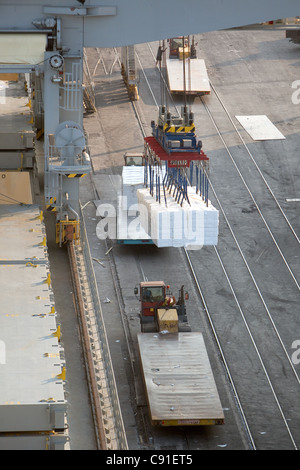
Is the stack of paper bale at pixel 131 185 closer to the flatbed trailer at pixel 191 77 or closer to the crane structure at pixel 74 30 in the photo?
the flatbed trailer at pixel 191 77

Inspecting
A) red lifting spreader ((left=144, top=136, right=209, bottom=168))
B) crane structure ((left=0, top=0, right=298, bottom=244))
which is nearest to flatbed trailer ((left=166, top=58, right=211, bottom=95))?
crane structure ((left=0, top=0, right=298, bottom=244))

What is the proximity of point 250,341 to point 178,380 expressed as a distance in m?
4.70

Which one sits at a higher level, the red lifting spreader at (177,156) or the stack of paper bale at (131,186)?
the stack of paper bale at (131,186)

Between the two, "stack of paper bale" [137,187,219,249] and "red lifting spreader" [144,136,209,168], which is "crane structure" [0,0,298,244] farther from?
"red lifting spreader" [144,136,209,168]

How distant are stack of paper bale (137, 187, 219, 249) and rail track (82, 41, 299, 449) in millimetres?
5663

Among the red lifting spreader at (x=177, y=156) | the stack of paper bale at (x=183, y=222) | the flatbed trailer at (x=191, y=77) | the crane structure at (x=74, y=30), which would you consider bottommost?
the stack of paper bale at (x=183, y=222)

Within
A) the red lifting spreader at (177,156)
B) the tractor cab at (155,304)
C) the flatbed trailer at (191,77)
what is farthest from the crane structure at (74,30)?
the flatbed trailer at (191,77)

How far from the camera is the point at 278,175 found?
41.9m

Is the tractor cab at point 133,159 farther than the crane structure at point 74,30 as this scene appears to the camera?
Yes

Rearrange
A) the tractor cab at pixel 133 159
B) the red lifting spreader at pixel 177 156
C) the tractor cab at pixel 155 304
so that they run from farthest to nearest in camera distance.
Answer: the tractor cab at pixel 133 159 → the tractor cab at pixel 155 304 → the red lifting spreader at pixel 177 156

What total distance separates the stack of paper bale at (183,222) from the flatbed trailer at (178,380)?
4473mm

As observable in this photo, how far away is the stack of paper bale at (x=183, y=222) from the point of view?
24266 millimetres

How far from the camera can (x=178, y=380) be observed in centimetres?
2755

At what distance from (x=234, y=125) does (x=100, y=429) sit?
3048 centimetres
